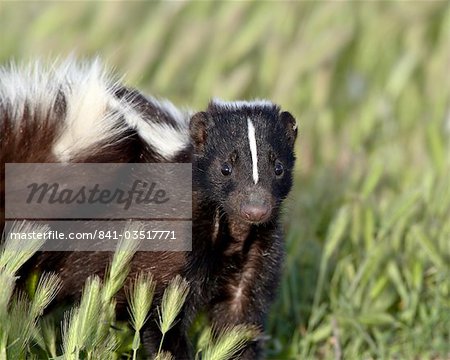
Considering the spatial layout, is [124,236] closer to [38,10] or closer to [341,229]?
[341,229]

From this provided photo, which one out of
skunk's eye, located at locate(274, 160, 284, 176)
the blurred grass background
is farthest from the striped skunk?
the blurred grass background

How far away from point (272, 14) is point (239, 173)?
4.49 meters

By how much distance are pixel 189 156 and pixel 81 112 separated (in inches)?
24.5

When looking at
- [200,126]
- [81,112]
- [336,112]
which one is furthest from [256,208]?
[336,112]

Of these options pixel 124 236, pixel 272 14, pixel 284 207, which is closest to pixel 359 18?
pixel 272 14

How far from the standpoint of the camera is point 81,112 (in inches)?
209

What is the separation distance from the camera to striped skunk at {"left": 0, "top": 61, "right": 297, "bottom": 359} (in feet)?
16.5

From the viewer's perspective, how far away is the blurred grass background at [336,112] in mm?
6262

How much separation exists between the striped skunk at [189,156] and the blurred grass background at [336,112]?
683mm

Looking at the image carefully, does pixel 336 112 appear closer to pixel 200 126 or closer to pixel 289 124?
pixel 289 124

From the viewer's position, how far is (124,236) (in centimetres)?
471

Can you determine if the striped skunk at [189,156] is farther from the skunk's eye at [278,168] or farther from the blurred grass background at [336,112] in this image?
the blurred grass background at [336,112]

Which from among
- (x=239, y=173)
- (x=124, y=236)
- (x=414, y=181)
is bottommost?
(x=124, y=236)

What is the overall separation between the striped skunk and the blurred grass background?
683 millimetres
